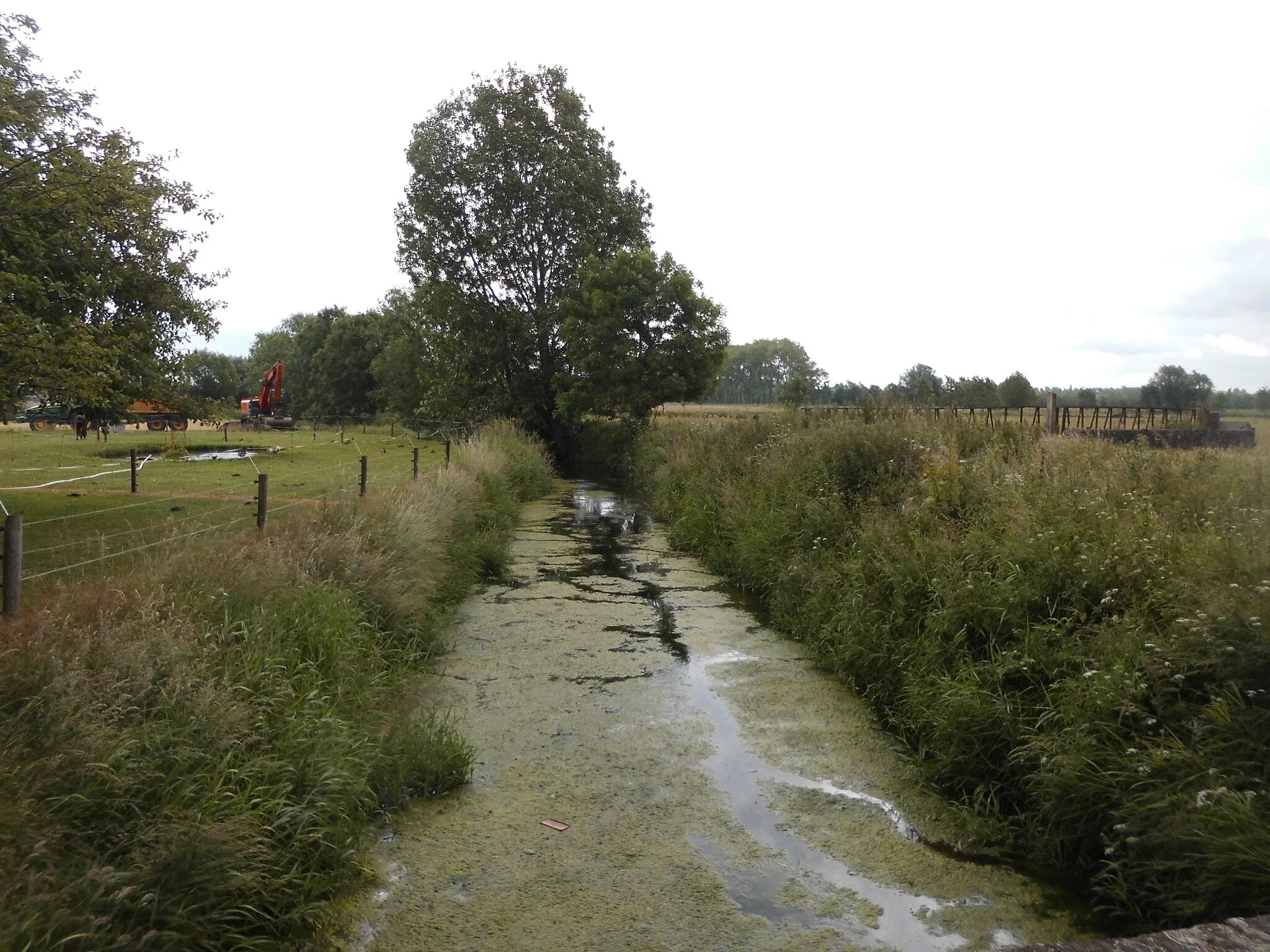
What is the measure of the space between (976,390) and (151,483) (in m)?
18.1

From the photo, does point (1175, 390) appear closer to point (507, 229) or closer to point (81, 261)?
point (81, 261)

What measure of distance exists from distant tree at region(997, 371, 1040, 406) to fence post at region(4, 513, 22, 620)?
1806 centimetres

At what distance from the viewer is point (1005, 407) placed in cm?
1678

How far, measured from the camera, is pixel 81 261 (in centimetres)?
1059

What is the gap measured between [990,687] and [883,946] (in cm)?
195

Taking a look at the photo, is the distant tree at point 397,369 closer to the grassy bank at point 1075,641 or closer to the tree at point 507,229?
the tree at point 507,229

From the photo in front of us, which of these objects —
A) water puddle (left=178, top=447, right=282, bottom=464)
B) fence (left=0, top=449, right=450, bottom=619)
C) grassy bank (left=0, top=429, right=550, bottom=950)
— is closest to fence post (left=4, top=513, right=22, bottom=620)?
fence (left=0, top=449, right=450, bottom=619)

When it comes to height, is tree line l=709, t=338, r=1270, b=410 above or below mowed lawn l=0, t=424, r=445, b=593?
above

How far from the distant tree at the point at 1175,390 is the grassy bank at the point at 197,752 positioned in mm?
7410

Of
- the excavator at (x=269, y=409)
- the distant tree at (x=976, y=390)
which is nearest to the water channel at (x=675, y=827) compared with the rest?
the distant tree at (x=976, y=390)

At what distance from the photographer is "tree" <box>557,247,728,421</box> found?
27.6 m

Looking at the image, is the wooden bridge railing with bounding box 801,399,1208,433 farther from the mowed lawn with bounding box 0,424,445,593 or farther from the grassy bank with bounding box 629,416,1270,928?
the mowed lawn with bounding box 0,424,445,593

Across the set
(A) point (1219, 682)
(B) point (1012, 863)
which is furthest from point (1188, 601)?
(B) point (1012, 863)

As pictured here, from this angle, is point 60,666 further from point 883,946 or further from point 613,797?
point 883,946
